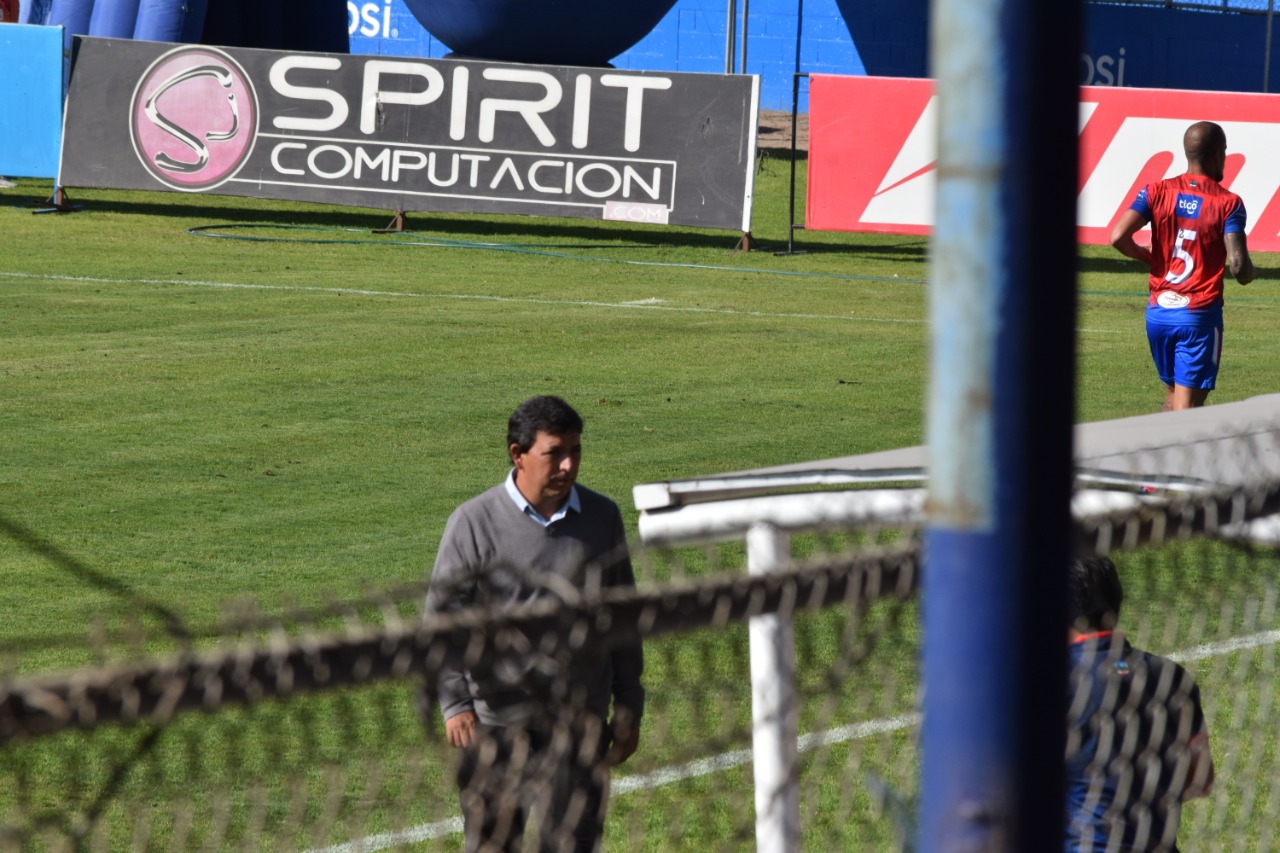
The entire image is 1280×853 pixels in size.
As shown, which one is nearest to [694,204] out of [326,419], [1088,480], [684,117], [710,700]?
[684,117]

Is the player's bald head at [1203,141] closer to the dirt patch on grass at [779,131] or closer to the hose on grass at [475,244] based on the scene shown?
the hose on grass at [475,244]

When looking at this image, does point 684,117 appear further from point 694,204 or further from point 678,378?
point 678,378

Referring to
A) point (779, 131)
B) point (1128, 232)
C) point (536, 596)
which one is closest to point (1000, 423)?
point (536, 596)

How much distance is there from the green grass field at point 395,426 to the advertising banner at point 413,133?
71 cm

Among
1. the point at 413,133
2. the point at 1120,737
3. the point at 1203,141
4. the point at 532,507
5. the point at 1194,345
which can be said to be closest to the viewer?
the point at 1120,737

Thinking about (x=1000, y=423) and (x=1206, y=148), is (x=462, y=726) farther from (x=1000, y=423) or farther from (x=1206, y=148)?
(x=1206, y=148)

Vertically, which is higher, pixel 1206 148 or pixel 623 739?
pixel 1206 148

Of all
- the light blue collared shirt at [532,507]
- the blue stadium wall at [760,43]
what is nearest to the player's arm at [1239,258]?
the light blue collared shirt at [532,507]

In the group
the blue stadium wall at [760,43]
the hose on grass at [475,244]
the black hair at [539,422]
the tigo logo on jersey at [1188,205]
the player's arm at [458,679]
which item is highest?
the blue stadium wall at [760,43]

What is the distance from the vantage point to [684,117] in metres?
21.4

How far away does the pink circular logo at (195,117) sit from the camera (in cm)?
2216

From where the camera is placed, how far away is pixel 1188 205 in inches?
413

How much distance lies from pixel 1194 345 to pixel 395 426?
205 inches

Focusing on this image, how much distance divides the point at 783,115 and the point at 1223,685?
30.9 metres
